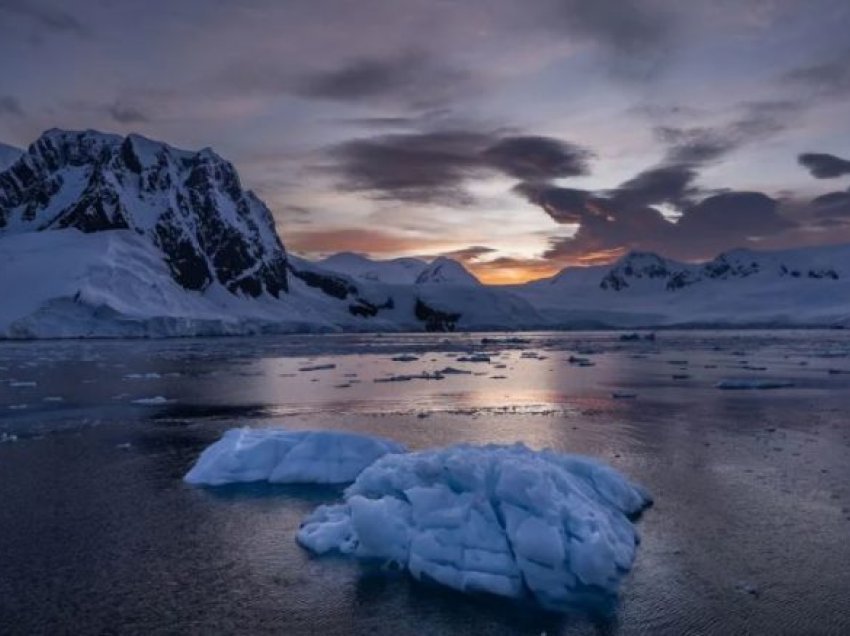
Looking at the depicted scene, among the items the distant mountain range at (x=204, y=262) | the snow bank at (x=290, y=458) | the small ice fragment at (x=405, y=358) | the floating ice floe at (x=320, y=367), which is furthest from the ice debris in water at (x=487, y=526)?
the distant mountain range at (x=204, y=262)

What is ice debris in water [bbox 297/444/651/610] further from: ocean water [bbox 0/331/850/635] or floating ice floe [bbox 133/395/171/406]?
floating ice floe [bbox 133/395/171/406]

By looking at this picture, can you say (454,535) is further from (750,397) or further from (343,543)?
(750,397)

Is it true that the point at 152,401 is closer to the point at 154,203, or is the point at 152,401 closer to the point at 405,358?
the point at 405,358

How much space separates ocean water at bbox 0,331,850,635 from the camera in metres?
8.29

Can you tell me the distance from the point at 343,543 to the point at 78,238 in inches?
4734

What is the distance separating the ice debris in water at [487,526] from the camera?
9.23 meters

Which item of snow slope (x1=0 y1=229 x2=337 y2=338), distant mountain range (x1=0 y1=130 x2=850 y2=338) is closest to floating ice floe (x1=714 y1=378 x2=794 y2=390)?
snow slope (x1=0 y1=229 x2=337 y2=338)

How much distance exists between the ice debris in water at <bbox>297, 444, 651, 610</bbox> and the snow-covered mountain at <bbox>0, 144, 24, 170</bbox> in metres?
190

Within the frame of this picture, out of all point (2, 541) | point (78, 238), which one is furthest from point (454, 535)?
point (78, 238)

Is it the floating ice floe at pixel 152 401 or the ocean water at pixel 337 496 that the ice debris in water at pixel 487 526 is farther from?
the floating ice floe at pixel 152 401

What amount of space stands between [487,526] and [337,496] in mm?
4353

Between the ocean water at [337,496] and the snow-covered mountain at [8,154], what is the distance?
557 ft

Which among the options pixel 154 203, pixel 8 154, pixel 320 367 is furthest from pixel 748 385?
pixel 8 154

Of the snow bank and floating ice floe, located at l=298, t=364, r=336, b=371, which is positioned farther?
floating ice floe, located at l=298, t=364, r=336, b=371
